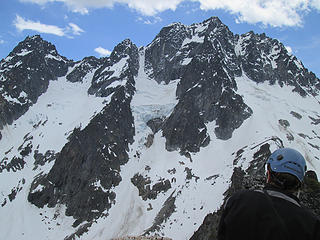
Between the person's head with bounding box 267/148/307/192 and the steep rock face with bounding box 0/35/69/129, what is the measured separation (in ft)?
392

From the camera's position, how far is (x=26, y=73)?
420ft

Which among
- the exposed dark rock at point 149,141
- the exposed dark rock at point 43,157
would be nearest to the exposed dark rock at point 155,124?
the exposed dark rock at point 149,141

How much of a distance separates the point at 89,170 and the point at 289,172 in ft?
271

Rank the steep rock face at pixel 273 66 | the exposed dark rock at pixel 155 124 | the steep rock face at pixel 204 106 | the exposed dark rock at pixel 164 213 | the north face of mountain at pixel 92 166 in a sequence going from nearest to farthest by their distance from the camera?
the exposed dark rock at pixel 164 213, the north face of mountain at pixel 92 166, the steep rock face at pixel 204 106, the exposed dark rock at pixel 155 124, the steep rock face at pixel 273 66

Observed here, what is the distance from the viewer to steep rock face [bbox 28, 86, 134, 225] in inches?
2854

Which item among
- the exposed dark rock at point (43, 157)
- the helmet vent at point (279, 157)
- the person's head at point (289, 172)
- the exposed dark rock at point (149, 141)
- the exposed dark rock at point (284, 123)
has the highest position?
the exposed dark rock at point (284, 123)

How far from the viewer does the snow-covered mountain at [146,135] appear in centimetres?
6097

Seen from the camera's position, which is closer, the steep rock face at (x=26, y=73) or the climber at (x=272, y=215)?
the climber at (x=272, y=215)

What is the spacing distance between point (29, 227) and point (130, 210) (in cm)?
2455

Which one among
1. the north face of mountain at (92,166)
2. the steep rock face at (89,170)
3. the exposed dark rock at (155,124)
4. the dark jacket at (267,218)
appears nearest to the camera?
the dark jacket at (267,218)

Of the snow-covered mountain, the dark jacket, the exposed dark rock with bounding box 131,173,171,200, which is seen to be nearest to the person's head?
the dark jacket

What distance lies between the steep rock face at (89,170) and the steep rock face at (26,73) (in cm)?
4025

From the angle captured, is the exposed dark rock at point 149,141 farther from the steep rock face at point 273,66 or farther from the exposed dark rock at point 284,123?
the steep rock face at point 273,66

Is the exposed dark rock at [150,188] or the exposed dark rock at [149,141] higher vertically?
the exposed dark rock at [149,141]
